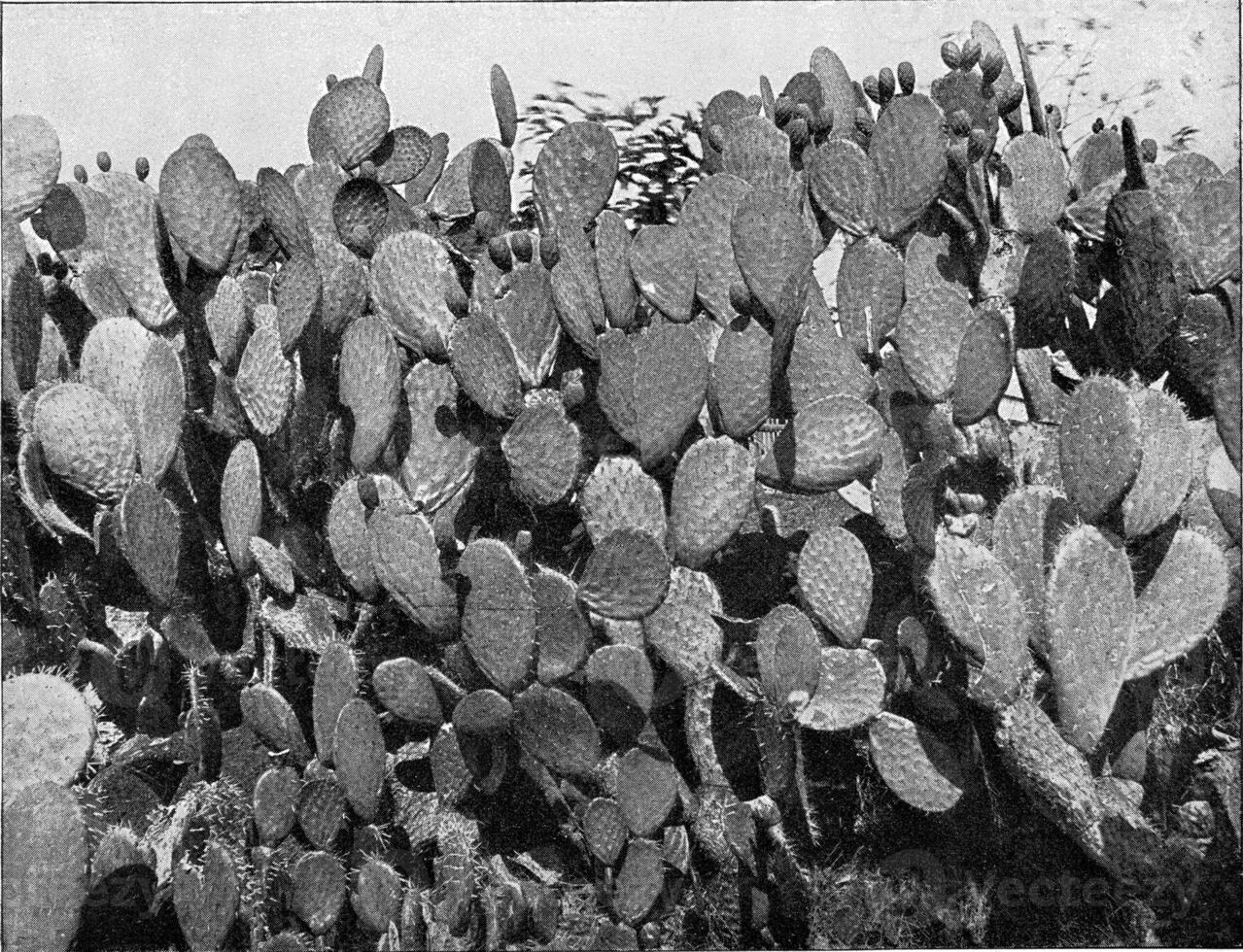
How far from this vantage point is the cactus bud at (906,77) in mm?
3291

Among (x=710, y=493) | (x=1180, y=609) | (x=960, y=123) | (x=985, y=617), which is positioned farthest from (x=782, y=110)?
(x=1180, y=609)

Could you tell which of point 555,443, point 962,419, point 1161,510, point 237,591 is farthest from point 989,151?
point 237,591

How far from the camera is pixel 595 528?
9.70 feet

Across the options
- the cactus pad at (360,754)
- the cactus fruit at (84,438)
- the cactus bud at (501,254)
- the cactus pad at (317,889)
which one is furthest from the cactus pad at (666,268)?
the cactus pad at (317,889)

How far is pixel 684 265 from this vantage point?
10.1ft

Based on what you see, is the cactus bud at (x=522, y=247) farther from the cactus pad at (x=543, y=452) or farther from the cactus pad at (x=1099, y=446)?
the cactus pad at (x=1099, y=446)

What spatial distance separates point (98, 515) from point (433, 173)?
1362 mm

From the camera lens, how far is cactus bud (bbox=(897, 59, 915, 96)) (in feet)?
10.8

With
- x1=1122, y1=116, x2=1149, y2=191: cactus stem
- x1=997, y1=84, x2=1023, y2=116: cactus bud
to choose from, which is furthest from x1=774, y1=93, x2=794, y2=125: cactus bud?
x1=1122, y1=116, x2=1149, y2=191: cactus stem

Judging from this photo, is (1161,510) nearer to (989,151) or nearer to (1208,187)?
(1208,187)

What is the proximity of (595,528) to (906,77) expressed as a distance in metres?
1.34

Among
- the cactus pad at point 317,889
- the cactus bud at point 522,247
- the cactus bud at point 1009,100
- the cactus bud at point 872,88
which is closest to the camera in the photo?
the cactus pad at point 317,889

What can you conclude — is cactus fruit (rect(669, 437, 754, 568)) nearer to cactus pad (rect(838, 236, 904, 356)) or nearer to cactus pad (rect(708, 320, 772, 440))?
cactus pad (rect(708, 320, 772, 440))

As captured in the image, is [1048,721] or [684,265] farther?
[684,265]
